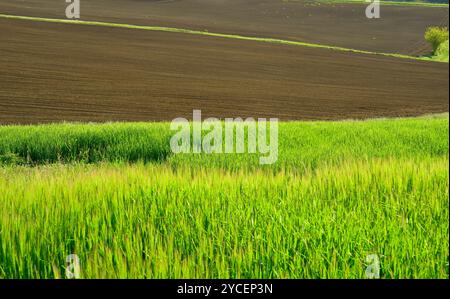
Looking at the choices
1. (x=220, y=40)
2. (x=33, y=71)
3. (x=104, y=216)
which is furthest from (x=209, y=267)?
(x=220, y=40)

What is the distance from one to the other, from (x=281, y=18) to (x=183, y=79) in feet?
123

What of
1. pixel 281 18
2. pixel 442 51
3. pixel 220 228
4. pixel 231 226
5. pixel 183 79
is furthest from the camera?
pixel 281 18

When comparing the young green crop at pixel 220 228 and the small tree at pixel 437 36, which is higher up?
the small tree at pixel 437 36

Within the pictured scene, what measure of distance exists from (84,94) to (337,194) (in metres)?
19.9

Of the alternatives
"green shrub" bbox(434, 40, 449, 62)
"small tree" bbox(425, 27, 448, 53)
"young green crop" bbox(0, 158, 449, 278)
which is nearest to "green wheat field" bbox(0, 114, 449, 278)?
"young green crop" bbox(0, 158, 449, 278)

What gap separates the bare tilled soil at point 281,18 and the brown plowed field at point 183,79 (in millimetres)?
7466

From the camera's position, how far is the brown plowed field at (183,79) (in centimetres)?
2298

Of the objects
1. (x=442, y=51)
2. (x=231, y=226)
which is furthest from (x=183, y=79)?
(x=442, y=51)

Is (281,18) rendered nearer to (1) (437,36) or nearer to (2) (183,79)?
(1) (437,36)

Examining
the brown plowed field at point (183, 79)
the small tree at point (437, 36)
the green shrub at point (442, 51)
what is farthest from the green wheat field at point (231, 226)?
the green shrub at point (442, 51)

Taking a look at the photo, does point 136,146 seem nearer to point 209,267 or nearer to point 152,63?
point 209,267

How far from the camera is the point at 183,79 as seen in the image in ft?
100

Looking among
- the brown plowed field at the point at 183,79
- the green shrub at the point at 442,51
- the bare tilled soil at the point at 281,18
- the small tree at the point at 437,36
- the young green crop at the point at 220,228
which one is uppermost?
the bare tilled soil at the point at 281,18

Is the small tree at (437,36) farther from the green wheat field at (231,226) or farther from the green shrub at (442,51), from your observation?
the green wheat field at (231,226)
